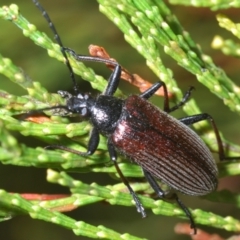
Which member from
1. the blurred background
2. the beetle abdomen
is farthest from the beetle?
the blurred background

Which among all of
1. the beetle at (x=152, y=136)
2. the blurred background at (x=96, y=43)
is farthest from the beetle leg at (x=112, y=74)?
the blurred background at (x=96, y=43)

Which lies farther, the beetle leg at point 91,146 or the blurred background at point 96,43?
the blurred background at point 96,43

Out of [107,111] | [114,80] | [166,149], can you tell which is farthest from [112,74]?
[166,149]

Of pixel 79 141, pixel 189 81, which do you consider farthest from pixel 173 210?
pixel 189 81

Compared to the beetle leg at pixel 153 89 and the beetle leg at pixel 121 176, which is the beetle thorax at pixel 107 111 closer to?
the beetle leg at pixel 153 89

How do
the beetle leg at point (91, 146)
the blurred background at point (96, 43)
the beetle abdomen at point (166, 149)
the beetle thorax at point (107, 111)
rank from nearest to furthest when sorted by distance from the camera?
the beetle leg at point (91, 146) < the beetle abdomen at point (166, 149) < the beetle thorax at point (107, 111) < the blurred background at point (96, 43)

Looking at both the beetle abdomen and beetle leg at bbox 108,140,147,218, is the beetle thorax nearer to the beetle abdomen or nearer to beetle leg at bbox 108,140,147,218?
the beetle abdomen

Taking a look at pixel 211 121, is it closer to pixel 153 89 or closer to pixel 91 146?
pixel 153 89
